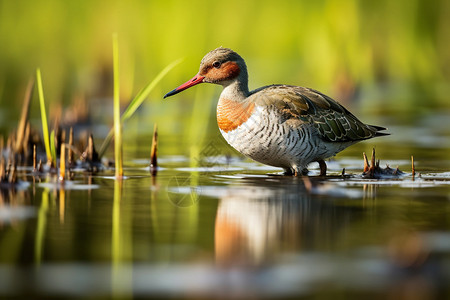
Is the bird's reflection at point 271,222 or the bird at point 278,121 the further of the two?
the bird at point 278,121

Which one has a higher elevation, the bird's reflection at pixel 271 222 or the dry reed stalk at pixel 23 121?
the dry reed stalk at pixel 23 121

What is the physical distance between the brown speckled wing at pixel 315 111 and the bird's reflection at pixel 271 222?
135 centimetres

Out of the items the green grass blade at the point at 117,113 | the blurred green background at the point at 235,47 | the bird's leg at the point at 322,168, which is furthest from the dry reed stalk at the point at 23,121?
the blurred green background at the point at 235,47

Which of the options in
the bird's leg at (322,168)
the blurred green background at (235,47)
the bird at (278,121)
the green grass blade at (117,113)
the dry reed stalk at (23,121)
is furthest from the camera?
the blurred green background at (235,47)

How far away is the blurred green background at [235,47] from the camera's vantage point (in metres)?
17.5

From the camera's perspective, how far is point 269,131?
943 cm

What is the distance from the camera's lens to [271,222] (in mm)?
6602

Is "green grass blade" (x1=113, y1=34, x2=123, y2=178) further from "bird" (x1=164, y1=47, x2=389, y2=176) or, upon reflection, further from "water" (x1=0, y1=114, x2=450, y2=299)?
"bird" (x1=164, y1=47, x2=389, y2=176)

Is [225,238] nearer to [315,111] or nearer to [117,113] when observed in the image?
[117,113]

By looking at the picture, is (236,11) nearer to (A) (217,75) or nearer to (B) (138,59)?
(B) (138,59)

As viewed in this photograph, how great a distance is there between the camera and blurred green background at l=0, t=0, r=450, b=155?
1755 cm

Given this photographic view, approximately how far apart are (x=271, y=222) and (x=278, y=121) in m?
3.03

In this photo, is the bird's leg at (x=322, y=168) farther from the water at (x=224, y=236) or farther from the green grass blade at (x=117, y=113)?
the green grass blade at (x=117, y=113)

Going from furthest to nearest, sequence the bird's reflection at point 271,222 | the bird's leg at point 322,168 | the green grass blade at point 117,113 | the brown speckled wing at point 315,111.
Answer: the bird's leg at point 322,168, the brown speckled wing at point 315,111, the green grass blade at point 117,113, the bird's reflection at point 271,222
